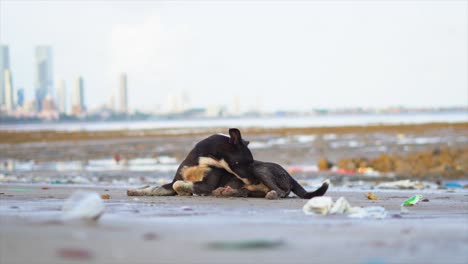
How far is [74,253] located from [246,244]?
1039mm

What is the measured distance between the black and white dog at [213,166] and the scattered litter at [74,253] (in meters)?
5.51

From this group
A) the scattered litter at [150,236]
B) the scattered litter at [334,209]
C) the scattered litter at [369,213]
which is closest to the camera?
the scattered litter at [150,236]

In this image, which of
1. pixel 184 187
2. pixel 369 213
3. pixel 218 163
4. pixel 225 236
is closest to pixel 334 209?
pixel 369 213

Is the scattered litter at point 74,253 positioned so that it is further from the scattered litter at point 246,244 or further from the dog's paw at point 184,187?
the dog's paw at point 184,187

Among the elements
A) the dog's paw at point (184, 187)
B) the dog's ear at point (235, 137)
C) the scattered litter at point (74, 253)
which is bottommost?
the dog's paw at point (184, 187)

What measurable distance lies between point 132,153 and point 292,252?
106 ft

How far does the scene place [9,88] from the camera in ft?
654

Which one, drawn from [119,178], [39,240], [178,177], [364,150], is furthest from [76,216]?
[364,150]

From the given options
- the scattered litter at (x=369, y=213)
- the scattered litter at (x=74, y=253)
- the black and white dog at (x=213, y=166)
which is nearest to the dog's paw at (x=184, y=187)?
the black and white dog at (x=213, y=166)

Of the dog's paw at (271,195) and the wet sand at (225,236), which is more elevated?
the wet sand at (225,236)

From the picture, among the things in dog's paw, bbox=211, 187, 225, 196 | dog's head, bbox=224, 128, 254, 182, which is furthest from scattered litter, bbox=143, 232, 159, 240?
dog's head, bbox=224, 128, 254, 182

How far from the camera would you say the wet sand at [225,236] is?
422 cm

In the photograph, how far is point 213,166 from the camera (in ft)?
32.4

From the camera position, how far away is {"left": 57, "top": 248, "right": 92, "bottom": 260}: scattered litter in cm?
411
